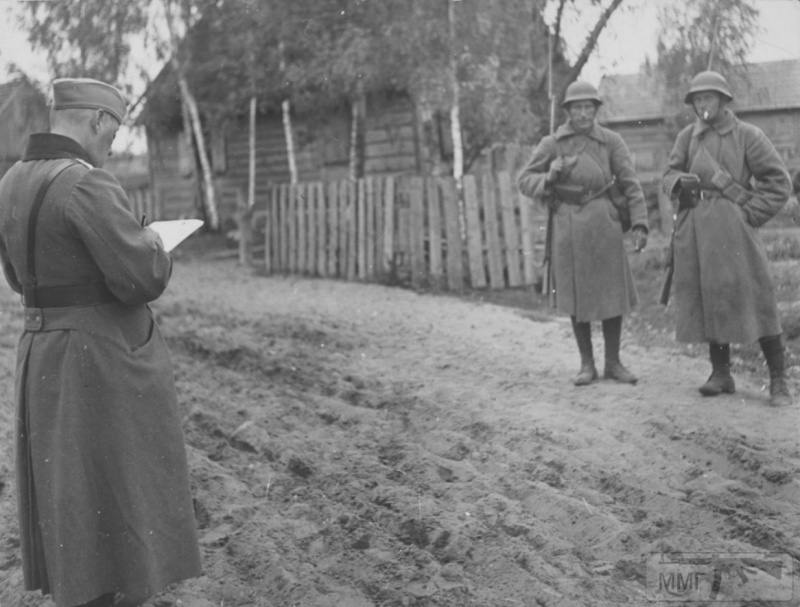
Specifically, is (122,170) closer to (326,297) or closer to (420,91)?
(420,91)

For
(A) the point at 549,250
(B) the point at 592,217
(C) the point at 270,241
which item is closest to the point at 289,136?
(C) the point at 270,241

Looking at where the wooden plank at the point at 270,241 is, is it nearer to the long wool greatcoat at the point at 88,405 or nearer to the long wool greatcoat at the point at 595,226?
the long wool greatcoat at the point at 595,226

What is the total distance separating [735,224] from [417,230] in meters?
6.73

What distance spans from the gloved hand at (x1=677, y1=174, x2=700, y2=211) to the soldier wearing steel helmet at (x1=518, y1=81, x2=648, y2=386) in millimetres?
359

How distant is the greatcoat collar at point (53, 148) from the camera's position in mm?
2740

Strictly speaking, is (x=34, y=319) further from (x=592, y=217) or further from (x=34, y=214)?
(x=592, y=217)

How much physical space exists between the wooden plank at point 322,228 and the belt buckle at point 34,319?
10.7 meters

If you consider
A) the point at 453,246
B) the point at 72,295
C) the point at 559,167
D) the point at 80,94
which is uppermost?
the point at 80,94

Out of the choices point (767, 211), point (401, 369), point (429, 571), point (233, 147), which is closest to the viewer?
point (429, 571)

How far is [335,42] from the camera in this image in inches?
627

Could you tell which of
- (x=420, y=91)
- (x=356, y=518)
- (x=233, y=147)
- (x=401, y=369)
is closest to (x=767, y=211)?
(x=401, y=369)

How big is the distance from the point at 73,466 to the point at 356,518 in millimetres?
1419

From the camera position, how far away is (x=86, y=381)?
8.85 feet

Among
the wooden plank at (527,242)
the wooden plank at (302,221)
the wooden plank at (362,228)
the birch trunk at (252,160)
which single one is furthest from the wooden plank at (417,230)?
the birch trunk at (252,160)
